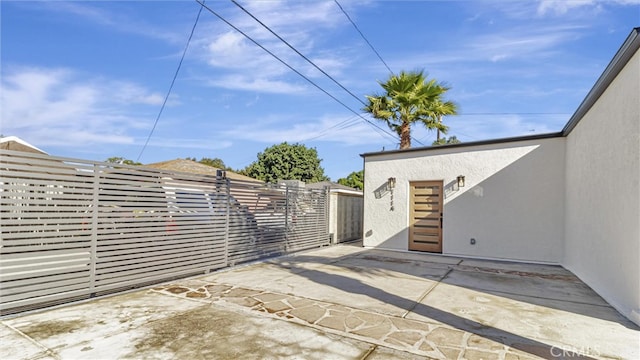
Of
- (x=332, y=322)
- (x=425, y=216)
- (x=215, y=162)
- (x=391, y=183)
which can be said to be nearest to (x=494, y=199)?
(x=425, y=216)

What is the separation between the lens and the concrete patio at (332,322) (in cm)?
273

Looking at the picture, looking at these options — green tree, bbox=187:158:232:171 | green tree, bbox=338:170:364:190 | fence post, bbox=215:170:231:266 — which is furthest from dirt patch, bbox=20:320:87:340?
green tree, bbox=187:158:232:171

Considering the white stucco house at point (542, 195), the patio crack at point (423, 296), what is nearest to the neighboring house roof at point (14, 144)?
the patio crack at point (423, 296)

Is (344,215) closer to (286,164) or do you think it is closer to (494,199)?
(494,199)

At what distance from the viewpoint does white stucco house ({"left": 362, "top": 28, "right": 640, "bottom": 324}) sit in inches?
155

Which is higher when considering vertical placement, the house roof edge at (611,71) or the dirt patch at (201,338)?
the house roof edge at (611,71)

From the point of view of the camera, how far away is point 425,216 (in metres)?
9.15

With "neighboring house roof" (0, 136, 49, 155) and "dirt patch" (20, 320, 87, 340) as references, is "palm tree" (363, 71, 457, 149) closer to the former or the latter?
"neighboring house roof" (0, 136, 49, 155)

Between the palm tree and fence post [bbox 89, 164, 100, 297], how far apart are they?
984cm

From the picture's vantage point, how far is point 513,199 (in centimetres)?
799

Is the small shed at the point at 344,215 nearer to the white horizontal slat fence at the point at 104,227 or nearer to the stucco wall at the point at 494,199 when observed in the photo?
the stucco wall at the point at 494,199

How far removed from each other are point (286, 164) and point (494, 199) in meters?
20.1

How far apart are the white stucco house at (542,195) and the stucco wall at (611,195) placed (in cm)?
1

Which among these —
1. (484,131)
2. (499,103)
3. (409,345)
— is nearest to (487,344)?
(409,345)
